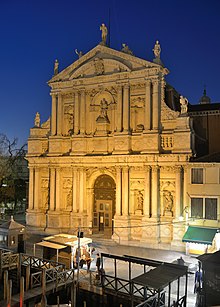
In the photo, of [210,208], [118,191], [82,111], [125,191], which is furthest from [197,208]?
[82,111]

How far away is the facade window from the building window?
1264 millimetres

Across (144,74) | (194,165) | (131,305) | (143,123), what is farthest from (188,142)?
(131,305)

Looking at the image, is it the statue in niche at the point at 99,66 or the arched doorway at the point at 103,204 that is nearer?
the arched doorway at the point at 103,204

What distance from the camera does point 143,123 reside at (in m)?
30.0

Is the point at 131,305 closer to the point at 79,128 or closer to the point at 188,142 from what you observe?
the point at 188,142

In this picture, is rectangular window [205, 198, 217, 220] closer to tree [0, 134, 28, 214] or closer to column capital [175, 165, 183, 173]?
column capital [175, 165, 183, 173]

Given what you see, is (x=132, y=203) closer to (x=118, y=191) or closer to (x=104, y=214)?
(x=118, y=191)

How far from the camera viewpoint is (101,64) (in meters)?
31.5

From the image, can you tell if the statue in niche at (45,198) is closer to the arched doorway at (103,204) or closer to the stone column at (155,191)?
the arched doorway at (103,204)

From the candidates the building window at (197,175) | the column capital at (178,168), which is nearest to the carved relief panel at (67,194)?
the column capital at (178,168)

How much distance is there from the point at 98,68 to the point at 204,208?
15207mm

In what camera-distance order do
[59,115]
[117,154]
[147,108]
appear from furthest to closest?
[59,115] < [117,154] < [147,108]

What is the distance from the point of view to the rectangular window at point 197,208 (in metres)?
26.1

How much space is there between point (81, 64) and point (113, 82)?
4.00m
